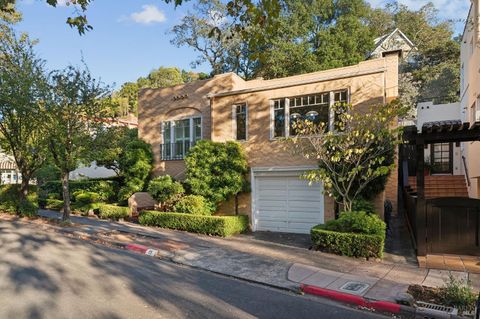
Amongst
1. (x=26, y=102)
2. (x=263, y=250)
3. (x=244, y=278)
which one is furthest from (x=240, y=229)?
(x=26, y=102)

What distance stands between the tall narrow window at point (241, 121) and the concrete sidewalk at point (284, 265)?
14.7 ft

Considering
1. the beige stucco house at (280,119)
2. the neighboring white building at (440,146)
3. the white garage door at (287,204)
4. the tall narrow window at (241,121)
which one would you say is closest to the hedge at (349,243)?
the beige stucco house at (280,119)

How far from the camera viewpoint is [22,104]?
47.9ft

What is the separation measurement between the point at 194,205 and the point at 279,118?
495 cm

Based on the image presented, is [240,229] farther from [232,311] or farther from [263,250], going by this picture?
[232,311]

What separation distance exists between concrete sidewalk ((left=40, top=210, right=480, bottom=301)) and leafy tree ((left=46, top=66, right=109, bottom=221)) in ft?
11.2

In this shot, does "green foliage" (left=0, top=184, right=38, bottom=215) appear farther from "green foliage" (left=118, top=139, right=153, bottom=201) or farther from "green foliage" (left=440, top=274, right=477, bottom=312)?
"green foliage" (left=440, top=274, right=477, bottom=312)

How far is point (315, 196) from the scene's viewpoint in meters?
13.7

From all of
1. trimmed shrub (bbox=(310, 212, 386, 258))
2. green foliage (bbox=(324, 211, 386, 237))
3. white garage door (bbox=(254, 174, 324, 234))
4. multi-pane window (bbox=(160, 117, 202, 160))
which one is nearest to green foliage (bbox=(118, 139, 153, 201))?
multi-pane window (bbox=(160, 117, 202, 160))

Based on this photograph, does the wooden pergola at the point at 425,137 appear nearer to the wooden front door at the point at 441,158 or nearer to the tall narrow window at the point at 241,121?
the tall narrow window at the point at 241,121

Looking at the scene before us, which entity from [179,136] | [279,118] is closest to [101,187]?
[179,136]

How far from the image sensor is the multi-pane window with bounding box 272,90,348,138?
43.9 feet

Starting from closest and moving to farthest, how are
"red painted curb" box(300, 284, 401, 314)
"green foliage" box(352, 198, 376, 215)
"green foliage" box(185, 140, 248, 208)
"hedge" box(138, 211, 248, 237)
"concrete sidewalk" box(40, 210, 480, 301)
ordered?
"red painted curb" box(300, 284, 401, 314)
"concrete sidewalk" box(40, 210, 480, 301)
"green foliage" box(352, 198, 376, 215)
"hedge" box(138, 211, 248, 237)
"green foliage" box(185, 140, 248, 208)

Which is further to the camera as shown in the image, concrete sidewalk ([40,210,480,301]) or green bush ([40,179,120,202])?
green bush ([40,179,120,202])
